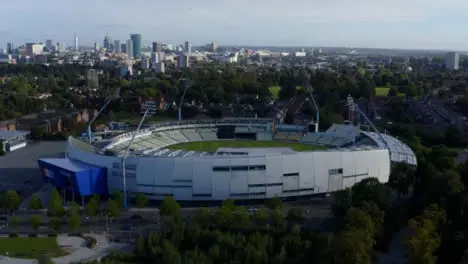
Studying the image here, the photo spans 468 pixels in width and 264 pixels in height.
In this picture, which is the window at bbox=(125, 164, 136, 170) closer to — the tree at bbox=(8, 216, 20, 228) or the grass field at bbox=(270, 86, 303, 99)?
the tree at bbox=(8, 216, 20, 228)

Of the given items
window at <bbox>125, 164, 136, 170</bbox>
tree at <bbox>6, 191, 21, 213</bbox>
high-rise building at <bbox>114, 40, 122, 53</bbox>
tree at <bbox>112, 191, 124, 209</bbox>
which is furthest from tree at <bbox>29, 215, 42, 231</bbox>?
high-rise building at <bbox>114, 40, 122, 53</bbox>

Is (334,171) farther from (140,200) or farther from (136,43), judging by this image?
(136,43)

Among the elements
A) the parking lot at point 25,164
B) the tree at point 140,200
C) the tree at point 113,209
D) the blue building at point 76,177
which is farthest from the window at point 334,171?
the parking lot at point 25,164

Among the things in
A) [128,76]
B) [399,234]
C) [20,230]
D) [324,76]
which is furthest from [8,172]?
[128,76]

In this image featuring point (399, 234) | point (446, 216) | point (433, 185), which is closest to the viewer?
point (446, 216)

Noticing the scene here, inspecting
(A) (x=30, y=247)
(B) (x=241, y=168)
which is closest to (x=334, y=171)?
(B) (x=241, y=168)

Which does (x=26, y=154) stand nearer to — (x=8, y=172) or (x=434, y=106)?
(x=8, y=172)
